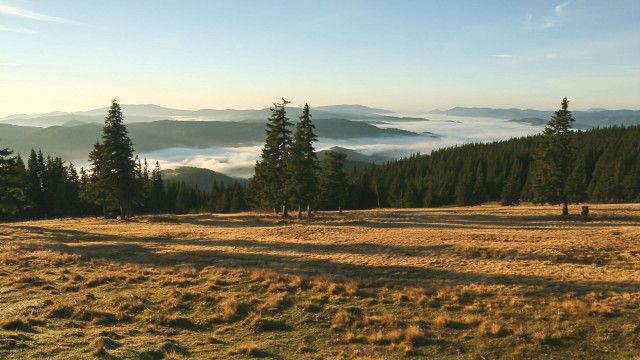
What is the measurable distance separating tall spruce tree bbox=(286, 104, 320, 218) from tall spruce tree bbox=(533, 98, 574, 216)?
1140 inches

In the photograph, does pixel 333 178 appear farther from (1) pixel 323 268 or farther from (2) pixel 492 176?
(2) pixel 492 176

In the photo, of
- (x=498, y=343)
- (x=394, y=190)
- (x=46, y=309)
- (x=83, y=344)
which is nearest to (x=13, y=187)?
(x=46, y=309)

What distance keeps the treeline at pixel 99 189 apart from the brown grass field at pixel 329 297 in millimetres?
17524

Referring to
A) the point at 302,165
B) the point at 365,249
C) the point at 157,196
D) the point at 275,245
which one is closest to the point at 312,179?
the point at 302,165

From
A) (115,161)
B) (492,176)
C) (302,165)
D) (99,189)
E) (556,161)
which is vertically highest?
(556,161)

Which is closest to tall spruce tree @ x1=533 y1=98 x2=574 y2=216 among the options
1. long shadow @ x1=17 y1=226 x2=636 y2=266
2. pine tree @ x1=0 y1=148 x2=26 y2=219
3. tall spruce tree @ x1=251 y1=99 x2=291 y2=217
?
long shadow @ x1=17 y1=226 x2=636 y2=266

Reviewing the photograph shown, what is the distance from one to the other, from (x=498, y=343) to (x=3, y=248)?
37535 mm

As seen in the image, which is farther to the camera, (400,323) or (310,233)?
(310,233)

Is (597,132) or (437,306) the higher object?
(597,132)

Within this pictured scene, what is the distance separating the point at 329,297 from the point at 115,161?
4692 cm

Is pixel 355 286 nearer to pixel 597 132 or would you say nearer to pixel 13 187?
pixel 13 187

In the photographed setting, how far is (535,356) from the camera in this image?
1359cm

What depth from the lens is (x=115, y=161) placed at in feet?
186

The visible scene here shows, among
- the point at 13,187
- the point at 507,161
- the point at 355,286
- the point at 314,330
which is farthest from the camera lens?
the point at 507,161
